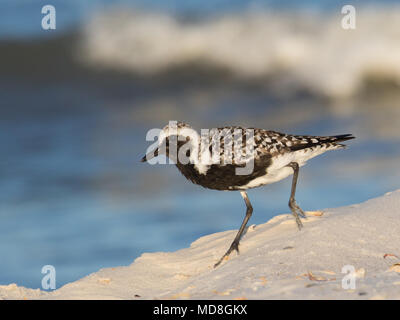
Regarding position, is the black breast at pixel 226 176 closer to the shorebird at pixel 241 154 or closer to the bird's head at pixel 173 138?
the shorebird at pixel 241 154

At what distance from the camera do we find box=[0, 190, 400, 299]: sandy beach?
7285 millimetres

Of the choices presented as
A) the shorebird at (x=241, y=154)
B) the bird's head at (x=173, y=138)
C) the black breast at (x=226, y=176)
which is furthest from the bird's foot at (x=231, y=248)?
the bird's head at (x=173, y=138)

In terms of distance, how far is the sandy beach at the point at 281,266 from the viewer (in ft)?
23.9

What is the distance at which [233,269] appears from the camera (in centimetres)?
877

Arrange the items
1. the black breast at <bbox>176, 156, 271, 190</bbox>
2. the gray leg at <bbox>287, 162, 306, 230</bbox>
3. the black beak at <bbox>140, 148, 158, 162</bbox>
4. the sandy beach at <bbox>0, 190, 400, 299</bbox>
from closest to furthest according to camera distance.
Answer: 1. the sandy beach at <bbox>0, 190, 400, 299</bbox>
2. the black breast at <bbox>176, 156, 271, 190</bbox>
3. the black beak at <bbox>140, 148, 158, 162</bbox>
4. the gray leg at <bbox>287, 162, 306, 230</bbox>

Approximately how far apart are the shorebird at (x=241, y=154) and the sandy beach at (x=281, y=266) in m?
0.46

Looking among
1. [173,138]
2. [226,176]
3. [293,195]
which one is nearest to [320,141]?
[293,195]

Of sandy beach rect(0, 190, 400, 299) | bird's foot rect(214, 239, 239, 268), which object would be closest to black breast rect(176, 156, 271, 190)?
bird's foot rect(214, 239, 239, 268)

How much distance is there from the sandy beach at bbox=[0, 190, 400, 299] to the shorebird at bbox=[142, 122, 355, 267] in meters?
0.46

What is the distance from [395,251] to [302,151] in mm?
1810

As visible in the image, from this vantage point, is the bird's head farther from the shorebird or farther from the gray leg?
the gray leg
